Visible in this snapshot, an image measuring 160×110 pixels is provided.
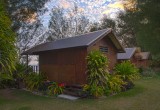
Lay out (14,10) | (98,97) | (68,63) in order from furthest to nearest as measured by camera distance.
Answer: (14,10) → (68,63) → (98,97)

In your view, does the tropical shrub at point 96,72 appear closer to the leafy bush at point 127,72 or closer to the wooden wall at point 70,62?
the wooden wall at point 70,62

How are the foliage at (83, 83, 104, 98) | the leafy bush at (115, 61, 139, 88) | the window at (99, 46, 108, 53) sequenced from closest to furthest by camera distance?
the foliage at (83, 83, 104, 98) → the leafy bush at (115, 61, 139, 88) → the window at (99, 46, 108, 53)

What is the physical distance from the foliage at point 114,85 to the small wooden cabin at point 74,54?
1364mm

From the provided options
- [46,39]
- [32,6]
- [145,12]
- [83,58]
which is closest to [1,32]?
[83,58]

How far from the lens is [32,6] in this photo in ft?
63.9

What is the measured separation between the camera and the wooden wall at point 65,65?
12.3 m

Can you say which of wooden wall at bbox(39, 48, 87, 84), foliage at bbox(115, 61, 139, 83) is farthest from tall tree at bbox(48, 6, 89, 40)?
foliage at bbox(115, 61, 139, 83)

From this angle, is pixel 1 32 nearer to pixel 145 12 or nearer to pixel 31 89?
pixel 145 12

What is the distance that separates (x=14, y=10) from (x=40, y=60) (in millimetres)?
5378

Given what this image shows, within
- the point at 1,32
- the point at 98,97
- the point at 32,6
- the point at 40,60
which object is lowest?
the point at 98,97

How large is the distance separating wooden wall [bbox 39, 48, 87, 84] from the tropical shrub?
0.40m

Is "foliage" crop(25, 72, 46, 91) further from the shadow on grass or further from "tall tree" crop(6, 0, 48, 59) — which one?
the shadow on grass

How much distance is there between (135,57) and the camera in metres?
29.6

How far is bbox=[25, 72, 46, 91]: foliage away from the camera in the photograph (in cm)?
1423
